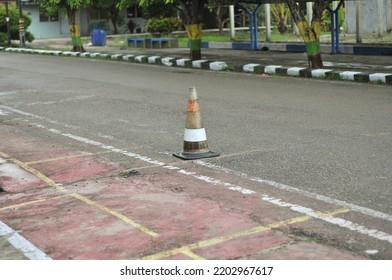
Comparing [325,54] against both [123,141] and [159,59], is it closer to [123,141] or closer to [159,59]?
[159,59]

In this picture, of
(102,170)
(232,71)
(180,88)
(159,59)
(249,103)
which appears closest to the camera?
(102,170)

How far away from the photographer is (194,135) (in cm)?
795

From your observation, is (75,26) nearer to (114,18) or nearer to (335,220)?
(114,18)

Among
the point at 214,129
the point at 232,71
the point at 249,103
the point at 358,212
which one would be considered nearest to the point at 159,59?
the point at 232,71

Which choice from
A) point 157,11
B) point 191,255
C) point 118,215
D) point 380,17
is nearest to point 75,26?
point 157,11

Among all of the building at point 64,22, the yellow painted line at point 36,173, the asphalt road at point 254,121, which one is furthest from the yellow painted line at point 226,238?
the building at point 64,22

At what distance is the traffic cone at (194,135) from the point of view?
7.92 m

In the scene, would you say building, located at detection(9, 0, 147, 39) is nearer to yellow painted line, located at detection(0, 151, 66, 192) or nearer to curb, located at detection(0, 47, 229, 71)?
curb, located at detection(0, 47, 229, 71)

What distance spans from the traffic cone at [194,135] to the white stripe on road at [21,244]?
267 cm

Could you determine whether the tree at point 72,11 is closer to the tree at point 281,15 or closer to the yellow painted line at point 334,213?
the tree at point 281,15

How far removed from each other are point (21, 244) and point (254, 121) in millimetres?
5579

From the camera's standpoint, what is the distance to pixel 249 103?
1233 cm

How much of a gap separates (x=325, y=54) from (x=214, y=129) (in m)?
14.8

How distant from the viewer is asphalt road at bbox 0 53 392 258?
6.77 meters
